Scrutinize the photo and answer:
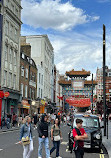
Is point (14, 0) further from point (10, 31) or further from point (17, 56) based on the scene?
point (17, 56)

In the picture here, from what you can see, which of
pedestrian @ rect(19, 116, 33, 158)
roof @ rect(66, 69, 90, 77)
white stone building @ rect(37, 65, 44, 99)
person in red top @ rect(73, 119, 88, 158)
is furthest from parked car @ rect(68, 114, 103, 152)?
roof @ rect(66, 69, 90, 77)

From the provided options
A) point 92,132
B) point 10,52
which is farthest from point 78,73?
point 92,132

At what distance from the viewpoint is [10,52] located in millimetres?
36469

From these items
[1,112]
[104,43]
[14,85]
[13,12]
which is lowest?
[1,112]

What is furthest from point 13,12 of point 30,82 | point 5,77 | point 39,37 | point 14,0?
point 39,37

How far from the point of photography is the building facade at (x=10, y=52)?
109 ft

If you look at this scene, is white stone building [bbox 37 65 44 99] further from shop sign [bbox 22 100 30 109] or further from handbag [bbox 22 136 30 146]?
handbag [bbox 22 136 30 146]

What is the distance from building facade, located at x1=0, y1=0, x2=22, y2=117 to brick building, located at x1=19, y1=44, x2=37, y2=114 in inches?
106

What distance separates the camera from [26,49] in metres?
47.9

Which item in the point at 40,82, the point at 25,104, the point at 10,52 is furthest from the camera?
the point at 40,82

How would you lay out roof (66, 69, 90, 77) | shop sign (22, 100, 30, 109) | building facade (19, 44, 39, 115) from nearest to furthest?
shop sign (22, 100, 30, 109)
building facade (19, 44, 39, 115)
roof (66, 69, 90, 77)

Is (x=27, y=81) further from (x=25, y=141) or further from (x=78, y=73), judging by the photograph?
(x=25, y=141)

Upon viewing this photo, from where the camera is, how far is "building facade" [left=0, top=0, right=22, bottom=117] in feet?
109

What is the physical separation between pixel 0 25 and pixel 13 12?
573 centimetres
